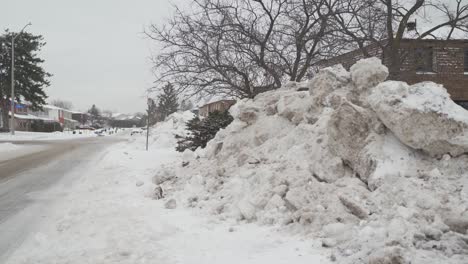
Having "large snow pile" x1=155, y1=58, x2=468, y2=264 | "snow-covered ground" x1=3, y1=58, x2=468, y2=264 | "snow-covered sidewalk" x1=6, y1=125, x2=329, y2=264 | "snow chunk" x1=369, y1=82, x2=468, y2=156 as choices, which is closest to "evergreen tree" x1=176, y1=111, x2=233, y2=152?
"large snow pile" x1=155, y1=58, x2=468, y2=264

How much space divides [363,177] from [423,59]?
11902 mm

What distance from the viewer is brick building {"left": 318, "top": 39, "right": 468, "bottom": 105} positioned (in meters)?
14.4

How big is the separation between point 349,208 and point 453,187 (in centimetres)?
123

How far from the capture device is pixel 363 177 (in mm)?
5391

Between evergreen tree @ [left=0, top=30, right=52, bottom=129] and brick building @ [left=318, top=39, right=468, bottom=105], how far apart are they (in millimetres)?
37160

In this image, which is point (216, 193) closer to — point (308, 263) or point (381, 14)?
point (308, 263)

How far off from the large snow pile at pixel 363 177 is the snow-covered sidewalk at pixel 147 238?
35 cm

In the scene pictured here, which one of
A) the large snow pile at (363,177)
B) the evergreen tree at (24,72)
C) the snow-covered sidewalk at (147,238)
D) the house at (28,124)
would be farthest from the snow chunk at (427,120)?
the house at (28,124)

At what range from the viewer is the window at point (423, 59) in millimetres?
14620

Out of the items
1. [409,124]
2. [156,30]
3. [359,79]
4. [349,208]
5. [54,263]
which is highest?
[156,30]

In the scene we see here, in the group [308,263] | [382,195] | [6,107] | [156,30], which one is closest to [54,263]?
[308,263]

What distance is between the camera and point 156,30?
14180 mm

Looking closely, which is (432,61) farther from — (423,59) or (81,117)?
(81,117)

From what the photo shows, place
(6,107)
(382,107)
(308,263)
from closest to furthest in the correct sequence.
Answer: (308,263) < (382,107) < (6,107)
